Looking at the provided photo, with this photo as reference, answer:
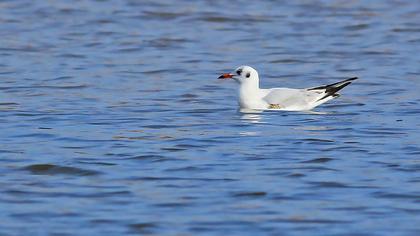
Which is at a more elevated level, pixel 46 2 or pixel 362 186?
pixel 46 2

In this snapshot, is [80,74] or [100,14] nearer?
[80,74]

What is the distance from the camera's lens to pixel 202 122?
13312mm

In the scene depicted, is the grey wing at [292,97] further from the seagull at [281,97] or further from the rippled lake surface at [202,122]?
the rippled lake surface at [202,122]

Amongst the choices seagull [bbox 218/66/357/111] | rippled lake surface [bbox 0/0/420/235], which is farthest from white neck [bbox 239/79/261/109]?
rippled lake surface [bbox 0/0/420/235]

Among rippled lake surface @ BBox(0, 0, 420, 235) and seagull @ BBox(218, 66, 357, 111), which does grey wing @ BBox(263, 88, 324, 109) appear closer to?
seagull @ BBox(218, 66, 357, 111)

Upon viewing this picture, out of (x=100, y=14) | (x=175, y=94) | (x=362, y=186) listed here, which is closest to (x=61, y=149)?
(x=362, y=186)

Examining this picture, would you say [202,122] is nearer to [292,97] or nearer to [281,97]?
[281,97]

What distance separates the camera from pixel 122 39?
19.7m

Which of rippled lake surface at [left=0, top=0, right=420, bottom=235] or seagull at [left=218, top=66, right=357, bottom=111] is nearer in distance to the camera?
rippled lake surface at [left=0, top=0, right=420, bottom=235]

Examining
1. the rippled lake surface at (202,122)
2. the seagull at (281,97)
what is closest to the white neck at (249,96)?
the seagull at (281,97)

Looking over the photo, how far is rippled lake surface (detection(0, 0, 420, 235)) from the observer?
30.1 ft

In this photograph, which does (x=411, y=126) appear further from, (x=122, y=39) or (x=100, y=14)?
(x=100, y=14)

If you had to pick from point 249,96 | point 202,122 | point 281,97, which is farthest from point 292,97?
point 202,122

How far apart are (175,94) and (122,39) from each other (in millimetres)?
4586
